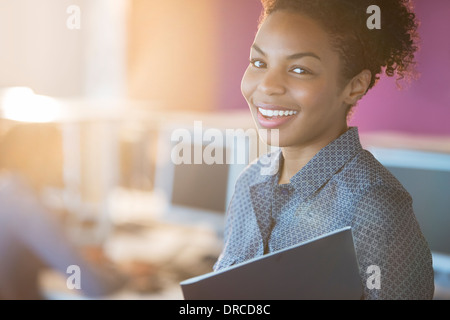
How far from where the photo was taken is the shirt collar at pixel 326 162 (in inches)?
28.1

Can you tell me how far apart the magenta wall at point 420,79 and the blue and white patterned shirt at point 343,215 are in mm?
409

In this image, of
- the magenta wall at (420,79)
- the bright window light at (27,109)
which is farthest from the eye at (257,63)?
the bright window light at (27,109)

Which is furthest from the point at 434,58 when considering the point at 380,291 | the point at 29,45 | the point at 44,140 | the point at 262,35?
the point at 29,45

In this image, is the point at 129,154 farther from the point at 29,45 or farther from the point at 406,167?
the point at 406,167

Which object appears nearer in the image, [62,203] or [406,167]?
[406,167]

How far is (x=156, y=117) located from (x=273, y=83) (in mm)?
2316

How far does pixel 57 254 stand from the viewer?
123 cm

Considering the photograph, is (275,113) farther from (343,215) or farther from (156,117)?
(156,117)

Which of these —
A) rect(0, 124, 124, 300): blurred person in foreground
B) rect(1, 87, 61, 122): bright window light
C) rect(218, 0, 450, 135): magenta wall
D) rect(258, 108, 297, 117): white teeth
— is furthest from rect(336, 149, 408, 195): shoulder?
rect(1, 87, 61, 122): bright window light

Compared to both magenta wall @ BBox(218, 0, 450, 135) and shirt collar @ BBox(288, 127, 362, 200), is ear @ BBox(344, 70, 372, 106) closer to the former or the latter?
shirt collar @ BBox(288, 127, 362, 200)

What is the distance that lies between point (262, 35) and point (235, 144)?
86 centimetres

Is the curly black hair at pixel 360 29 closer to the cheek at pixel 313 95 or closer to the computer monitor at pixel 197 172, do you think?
the cheek at pixel 313 95
